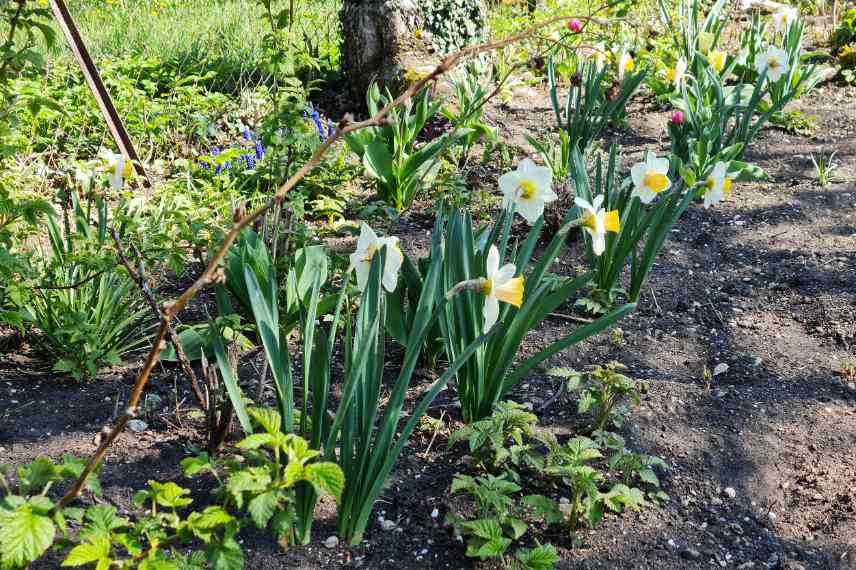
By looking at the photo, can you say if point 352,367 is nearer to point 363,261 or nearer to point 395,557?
point 363,261

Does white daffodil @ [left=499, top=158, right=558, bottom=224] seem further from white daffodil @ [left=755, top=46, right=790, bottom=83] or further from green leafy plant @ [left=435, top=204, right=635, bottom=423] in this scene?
white daffodil @ [left=755, top=46, right=790, bottom=83]

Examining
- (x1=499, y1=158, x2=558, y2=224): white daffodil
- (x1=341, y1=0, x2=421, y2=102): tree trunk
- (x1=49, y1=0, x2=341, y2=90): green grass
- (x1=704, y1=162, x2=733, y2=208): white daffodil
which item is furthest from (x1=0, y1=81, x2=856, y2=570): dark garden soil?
(x1=49, y1=0, x2=341, y2=90): green grass

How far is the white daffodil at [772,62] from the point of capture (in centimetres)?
391

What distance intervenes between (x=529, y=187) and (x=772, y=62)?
2333 mm

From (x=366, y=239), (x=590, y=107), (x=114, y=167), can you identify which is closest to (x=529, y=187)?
(x=366, y=239)

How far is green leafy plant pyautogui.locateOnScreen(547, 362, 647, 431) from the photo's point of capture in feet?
7.38

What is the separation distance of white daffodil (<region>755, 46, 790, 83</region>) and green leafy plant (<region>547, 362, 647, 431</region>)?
226cm

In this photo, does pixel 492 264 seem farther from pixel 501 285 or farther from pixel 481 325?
pixel 481 325

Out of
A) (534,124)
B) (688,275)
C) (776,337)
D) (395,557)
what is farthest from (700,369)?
(534,124)

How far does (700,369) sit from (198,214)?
7.08 feet

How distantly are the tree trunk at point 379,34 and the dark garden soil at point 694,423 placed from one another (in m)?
1.74

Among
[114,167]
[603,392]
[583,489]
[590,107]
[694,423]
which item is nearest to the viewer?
[583,489]

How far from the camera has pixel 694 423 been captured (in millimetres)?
2447

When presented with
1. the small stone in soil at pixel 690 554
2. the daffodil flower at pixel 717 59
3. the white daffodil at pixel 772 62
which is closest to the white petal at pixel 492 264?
the small stone in soil at pixel 690 554
